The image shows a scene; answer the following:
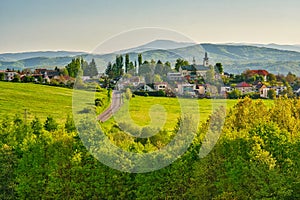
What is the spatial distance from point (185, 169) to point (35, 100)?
223 ft

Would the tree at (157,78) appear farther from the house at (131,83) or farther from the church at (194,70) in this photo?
the church at (194,70)

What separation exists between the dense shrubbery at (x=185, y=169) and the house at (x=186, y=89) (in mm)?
15111

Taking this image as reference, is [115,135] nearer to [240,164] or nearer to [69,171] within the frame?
[69,171]

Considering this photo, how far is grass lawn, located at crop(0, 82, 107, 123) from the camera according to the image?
289ft

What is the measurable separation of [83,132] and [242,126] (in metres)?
13.9

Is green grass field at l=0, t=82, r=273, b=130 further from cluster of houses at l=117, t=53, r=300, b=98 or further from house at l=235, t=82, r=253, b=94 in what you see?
house at l=235, t=82, r=253, b=94

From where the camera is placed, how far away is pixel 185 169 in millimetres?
35531

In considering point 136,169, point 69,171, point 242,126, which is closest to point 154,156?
point 136,169

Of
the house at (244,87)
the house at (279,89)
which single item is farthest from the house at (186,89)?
the house at (279,89)

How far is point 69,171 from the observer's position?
1454 inches

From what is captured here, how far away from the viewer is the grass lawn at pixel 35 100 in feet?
289

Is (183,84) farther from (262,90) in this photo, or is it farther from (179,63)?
(262,90)

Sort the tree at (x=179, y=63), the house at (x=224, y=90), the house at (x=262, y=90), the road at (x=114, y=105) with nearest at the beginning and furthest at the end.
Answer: the tree at (x=179, y=63) → the road at (x=114, y=105) → the house at (x=224, y=90) → the house at (x=262, y=90)

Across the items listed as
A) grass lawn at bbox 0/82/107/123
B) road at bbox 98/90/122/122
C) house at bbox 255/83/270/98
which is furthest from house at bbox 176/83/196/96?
house at bbox 255/83/270/98
